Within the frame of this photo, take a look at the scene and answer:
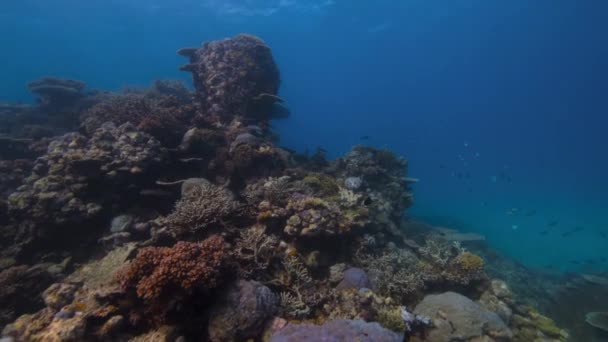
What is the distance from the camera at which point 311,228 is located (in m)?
6.92

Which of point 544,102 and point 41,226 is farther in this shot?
point 544,102

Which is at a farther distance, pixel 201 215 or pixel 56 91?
pixel 56 91

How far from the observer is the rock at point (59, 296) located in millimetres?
5075

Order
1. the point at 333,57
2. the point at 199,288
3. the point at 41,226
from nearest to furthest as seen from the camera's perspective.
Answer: the point at 199,288 < the point at 41,226 < the point at 333,57

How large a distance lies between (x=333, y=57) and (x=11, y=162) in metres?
103

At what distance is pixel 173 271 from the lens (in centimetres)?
425

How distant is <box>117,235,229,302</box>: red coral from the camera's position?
4211 millimetres

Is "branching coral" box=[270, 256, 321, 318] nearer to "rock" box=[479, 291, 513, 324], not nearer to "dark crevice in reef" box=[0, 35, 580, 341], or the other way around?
"dark crevice in reef" box=[0, 35, 580, 341]

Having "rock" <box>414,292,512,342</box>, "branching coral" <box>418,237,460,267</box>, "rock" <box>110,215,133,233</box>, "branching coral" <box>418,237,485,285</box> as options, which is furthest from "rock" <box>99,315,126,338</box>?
"branching coral" <box>418,237,460,267</box>

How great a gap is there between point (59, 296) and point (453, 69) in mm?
115256

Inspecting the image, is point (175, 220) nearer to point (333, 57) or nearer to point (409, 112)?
point (333, 57)

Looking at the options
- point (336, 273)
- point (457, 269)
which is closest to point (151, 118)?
point (336, 273)

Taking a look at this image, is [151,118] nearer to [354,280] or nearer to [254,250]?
[254,250]

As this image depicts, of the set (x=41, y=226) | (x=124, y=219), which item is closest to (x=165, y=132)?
(x=124, y=219)
